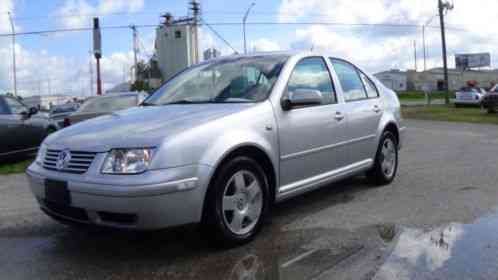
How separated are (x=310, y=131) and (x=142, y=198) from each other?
1883 millimetres

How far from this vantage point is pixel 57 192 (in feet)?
12.3

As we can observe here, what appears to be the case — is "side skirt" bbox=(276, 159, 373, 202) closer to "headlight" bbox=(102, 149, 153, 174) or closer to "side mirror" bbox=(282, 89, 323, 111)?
"side mirror" bbox=(282, 89, 323, 111)

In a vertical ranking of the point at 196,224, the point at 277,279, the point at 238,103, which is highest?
the point at 238,103

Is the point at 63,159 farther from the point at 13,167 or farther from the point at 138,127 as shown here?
the point at 13,167

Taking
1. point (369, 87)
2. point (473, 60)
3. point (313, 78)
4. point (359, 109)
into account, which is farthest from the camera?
point (473, 60)

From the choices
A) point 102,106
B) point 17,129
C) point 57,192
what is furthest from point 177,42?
point 57,192

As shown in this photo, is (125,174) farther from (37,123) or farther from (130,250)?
(37,123)

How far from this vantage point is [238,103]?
14.4ft

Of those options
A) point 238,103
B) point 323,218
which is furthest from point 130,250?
point 323,218

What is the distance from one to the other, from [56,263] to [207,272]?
47.6 inches

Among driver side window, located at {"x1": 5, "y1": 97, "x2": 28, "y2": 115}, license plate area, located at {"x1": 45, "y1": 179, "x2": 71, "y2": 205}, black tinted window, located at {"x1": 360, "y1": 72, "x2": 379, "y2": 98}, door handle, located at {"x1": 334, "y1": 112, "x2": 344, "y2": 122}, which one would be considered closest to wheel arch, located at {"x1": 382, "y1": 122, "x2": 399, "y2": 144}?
black tinted window, located at {"x1": 360, "y1": 72, "x2": 379, "y2": 98}

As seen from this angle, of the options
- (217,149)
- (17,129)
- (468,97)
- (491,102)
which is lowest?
(217,149)

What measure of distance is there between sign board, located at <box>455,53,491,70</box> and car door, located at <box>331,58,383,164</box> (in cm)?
8511

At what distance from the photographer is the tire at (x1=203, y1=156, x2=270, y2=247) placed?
3781 millimetres
